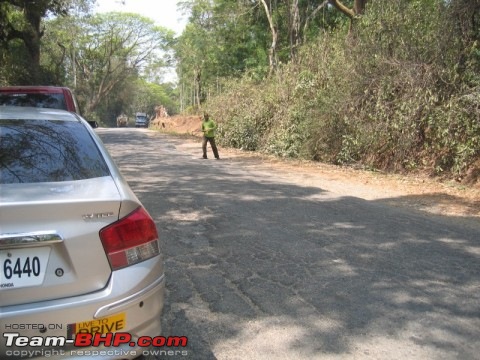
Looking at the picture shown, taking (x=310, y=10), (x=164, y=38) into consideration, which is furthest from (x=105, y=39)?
(x=310, y=10)

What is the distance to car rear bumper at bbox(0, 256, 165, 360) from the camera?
229cm

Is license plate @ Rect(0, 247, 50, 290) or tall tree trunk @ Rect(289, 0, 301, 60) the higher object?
tall tree trunk @ Rect(289, 0, 301, 60)

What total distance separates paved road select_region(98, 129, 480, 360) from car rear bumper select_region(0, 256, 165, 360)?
0.76m

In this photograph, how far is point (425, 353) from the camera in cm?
Result: 333

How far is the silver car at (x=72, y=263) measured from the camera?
7.59 feet

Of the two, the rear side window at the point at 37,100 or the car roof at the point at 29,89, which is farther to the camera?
the car roof at the point at 29,89

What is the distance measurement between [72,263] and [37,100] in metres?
5.80

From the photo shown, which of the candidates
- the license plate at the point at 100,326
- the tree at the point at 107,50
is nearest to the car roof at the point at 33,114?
the license plate at the point at 100,326

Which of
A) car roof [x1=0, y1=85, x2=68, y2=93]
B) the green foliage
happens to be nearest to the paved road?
car roof [x1=0, y1=85, x2=68, y2=93]

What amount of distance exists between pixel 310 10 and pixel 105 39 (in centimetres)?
3394

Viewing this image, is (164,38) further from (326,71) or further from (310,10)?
(326,71)

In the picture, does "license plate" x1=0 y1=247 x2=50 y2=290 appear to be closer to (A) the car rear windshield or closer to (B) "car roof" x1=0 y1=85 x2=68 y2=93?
(A) the car rear windshield

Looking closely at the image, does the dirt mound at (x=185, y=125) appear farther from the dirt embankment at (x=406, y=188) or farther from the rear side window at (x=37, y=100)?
the rear side window at (x=37, y=100)

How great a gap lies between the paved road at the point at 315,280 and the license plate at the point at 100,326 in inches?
35.4
